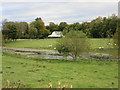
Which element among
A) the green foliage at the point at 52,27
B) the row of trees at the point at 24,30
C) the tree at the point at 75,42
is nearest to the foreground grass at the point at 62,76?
the tree at the point at 75,42

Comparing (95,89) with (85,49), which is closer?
(95,89)

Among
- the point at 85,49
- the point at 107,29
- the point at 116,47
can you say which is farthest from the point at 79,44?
the point at 107,29

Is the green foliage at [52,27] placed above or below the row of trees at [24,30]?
above

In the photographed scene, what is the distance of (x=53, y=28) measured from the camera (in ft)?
161

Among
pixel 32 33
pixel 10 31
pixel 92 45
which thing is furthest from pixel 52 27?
pixel 92 45

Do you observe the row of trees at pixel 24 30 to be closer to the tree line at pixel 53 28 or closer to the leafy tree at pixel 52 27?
the tree line at pixel 53 28

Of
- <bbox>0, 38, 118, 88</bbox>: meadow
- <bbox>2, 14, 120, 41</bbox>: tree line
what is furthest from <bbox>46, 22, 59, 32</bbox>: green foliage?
<bbox>0, 38, 118, 88</bbox>: meadow

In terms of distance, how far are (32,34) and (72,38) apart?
91.9 feet

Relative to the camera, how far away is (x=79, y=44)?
1466cm

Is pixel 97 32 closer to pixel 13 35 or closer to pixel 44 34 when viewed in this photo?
Result: pixel 44 34

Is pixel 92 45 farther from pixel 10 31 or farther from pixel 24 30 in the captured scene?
pixel 24 30

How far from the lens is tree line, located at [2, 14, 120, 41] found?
105 feet

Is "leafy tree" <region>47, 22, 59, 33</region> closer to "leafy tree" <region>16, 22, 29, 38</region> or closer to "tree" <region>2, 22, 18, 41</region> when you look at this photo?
"leafy tree" <region>16, 22, 29, 38</region>

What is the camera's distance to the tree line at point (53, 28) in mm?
32031
